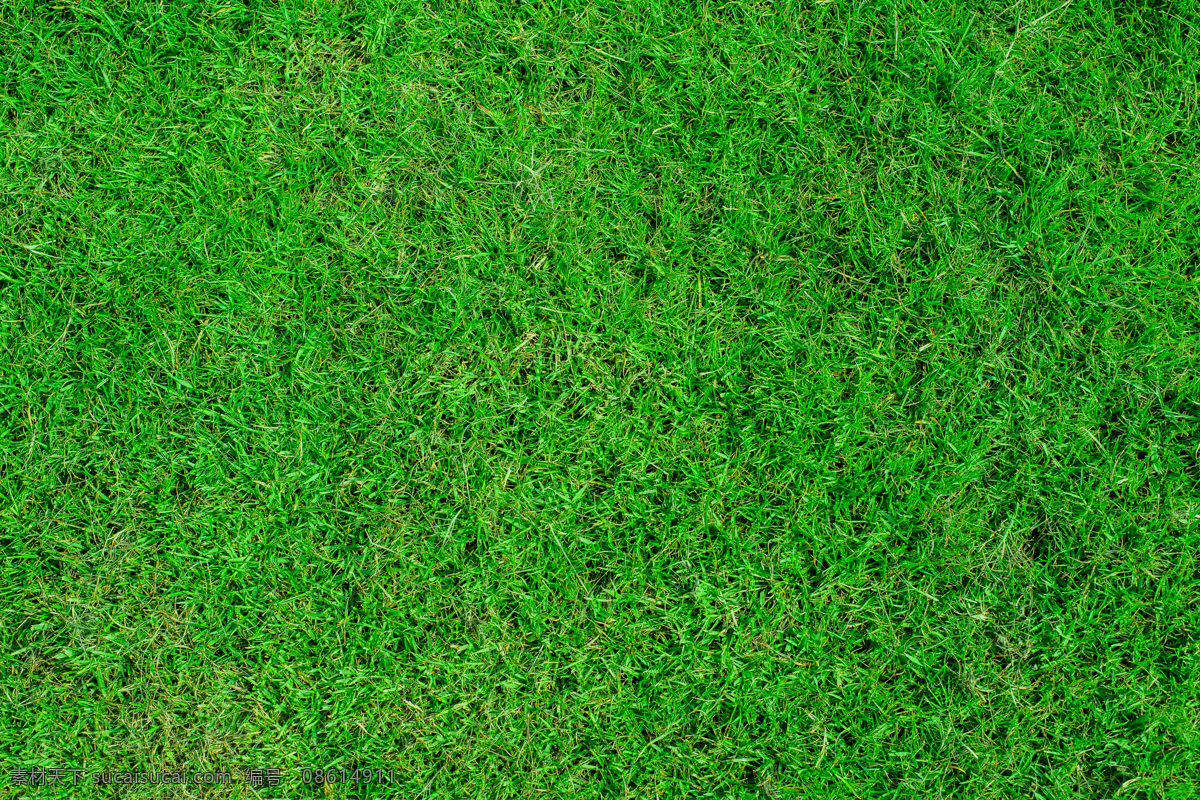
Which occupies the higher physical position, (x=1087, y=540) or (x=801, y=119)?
(x=801, y=119)

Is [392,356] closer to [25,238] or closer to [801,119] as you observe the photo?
[25,238]

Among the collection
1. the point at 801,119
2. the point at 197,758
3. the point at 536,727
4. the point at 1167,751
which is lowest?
the point at 197,758

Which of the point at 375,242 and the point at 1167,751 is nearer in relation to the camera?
the point at 1167,751

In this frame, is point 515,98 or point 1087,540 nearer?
point 1087,540

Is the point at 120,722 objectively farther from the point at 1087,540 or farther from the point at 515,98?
the point at 1087,540

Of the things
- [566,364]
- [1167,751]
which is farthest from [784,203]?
[1167,751]

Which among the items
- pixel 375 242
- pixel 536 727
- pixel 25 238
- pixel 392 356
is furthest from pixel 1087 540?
pixel 25 238
